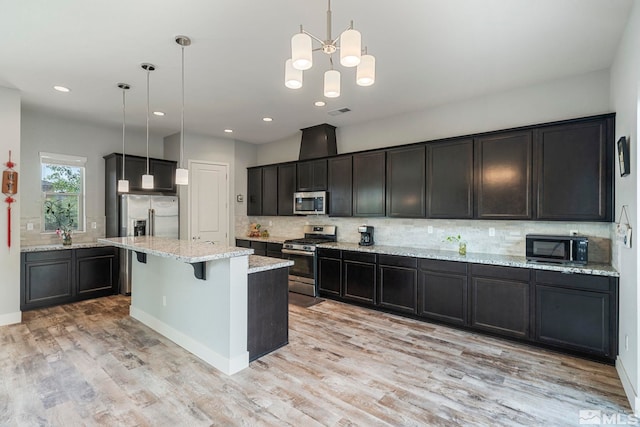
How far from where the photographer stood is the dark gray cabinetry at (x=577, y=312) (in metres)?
2.90

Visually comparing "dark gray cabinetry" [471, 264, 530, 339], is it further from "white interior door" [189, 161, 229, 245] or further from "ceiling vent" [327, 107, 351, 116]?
"white interior door" [189, 161, 229, 245]

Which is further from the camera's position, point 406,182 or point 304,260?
point 304,260

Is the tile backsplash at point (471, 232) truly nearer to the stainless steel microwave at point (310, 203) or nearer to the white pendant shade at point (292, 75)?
the stainless steel microwave at point (310, 203)

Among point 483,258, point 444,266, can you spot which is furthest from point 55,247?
point 483,258

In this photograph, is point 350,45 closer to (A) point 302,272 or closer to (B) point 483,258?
(B) point 483,258

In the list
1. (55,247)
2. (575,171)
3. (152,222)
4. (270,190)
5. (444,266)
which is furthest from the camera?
(270,190)

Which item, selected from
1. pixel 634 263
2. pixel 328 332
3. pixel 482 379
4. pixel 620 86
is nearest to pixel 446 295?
pixel 482 379

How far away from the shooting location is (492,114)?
4.07m

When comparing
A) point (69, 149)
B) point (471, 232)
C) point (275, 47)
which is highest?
point (275, 47)

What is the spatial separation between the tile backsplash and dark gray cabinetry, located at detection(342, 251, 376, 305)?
0.62 m

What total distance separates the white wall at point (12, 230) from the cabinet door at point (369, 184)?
14.9 ft

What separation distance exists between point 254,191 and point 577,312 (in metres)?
5.58

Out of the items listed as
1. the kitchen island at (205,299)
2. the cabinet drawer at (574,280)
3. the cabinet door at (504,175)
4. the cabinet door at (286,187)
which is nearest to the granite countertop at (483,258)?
the cabinet drawer at (574,280)

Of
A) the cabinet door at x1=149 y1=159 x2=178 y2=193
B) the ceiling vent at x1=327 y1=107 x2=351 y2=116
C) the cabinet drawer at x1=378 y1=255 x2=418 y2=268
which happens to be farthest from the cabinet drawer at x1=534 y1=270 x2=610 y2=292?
the cabinet door at x1=149 y1=159 x2=178 y2=193
